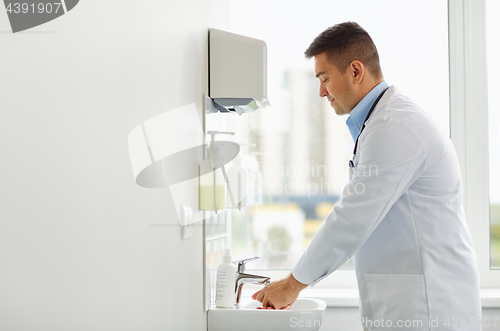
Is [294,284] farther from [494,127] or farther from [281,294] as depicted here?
[494,127]

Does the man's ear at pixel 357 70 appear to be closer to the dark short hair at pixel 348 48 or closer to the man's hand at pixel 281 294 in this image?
the dark short hair at pixel 348 48

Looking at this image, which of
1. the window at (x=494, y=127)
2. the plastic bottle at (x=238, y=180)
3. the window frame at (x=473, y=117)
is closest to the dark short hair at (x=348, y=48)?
the plastic bottle at (x=238, y=180)

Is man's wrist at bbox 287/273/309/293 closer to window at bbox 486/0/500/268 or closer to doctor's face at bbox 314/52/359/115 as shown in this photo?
doctor's face at bbox 314/52/359/115

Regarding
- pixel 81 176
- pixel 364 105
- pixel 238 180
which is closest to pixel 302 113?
pixel 238 180

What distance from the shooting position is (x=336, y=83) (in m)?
1.34

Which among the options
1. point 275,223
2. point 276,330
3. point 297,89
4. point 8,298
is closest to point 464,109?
point 297,89

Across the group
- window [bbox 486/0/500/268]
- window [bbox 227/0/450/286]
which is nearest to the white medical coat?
window [bbox 227/0/450/286]

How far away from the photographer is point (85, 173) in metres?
0.51

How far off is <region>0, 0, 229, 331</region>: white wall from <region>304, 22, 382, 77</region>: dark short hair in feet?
1.94

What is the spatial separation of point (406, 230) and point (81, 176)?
2.96 feet

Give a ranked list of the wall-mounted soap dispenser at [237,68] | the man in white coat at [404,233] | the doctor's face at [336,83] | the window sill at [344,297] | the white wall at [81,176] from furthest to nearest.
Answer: the window sill at [344,297] → the wall-mounted soap dispenser at [237,68] → the doctor's face at [336,83] → the man in white coat at [404,233] → the white wall at [81,176]

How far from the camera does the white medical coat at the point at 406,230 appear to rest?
1104mm

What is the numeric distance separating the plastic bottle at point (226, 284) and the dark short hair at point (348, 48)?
74 centimetres

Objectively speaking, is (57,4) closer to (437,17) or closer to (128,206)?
(128,206)
